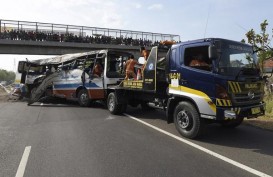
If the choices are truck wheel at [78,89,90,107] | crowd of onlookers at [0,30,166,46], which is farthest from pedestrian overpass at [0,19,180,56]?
truck wheel at [78,89,90,107]

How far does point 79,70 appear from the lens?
1578cm

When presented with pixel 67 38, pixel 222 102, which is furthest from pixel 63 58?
pixel 67 38

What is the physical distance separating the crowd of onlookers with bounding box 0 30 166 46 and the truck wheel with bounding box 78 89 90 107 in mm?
Answer: 18482

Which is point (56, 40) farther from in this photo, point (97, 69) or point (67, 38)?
point (97, 69)

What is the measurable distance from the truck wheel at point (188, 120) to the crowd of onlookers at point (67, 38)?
25185 millimetres

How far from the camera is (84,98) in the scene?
15.5 meters

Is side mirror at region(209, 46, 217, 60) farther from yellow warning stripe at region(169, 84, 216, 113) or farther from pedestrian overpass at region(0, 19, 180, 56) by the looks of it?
pedestrian overpass at region(0, 19, 180, 56)

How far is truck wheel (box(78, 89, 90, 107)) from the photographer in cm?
1531

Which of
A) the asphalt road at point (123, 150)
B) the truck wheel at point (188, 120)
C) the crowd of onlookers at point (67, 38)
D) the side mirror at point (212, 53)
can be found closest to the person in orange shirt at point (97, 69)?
the asphalt road at point (123, 150)

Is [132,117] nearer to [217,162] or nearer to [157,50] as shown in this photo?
[157,50]

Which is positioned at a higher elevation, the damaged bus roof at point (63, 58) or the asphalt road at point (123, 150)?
the damaged bus roof at point (63, 58)

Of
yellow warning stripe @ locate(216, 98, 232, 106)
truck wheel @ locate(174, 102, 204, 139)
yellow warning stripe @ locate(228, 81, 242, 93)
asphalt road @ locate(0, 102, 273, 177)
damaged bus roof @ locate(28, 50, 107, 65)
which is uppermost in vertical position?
damaged bus roof @ locate(28, 50, 107, 65)

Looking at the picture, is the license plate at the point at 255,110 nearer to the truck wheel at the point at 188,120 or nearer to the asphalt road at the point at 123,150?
the asphalt road at the point at 123,150

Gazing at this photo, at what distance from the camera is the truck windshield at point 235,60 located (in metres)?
7.49
